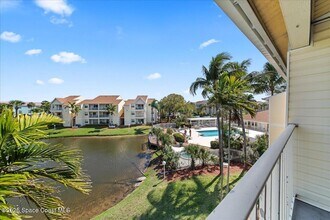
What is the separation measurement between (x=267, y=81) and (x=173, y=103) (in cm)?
2266

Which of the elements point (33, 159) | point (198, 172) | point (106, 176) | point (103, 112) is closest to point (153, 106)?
point (103, 112)

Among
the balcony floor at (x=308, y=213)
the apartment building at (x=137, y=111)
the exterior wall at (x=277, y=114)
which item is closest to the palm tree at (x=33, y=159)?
the balcony floor at (x=308, y=213)

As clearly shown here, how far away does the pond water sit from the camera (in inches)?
413

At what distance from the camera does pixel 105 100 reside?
1626 inches

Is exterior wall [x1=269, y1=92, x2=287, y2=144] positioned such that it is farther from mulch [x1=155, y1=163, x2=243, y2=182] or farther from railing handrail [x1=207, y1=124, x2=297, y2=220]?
mulch [x1=155, y1=163, x2=243, y2=182]

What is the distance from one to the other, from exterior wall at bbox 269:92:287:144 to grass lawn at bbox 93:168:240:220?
4646 millimetres

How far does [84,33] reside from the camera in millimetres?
12781

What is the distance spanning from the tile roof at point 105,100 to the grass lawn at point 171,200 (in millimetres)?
31048

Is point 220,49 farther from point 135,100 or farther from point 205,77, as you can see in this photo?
point 135,100

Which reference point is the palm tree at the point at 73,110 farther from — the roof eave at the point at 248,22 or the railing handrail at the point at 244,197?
the railing handrail at the point at 244,197

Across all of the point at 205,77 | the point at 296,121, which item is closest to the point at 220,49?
the point at 205,77

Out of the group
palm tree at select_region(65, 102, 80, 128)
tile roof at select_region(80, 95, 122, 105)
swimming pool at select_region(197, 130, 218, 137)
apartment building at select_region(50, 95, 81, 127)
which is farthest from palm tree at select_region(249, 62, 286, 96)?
apartment building at select_region(50, 95, 81, 127)

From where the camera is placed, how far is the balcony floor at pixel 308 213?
2312mm

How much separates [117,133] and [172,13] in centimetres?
2544
